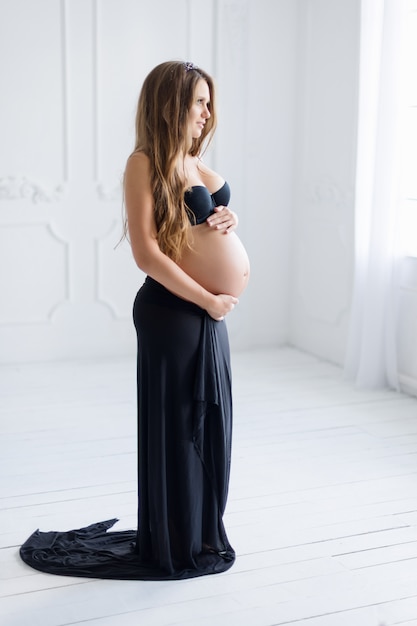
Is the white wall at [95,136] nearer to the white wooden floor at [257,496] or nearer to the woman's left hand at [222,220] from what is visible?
the white wooden floor at [257,496]

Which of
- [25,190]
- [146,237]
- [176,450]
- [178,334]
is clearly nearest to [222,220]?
[146,237]

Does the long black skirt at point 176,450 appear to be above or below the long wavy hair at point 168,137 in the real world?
below

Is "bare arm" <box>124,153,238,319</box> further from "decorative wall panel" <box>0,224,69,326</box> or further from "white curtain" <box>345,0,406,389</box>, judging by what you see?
"decorative wall panel" <box>0,224,69,326</box>

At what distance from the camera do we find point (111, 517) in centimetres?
291

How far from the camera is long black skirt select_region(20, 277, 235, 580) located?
2402mm

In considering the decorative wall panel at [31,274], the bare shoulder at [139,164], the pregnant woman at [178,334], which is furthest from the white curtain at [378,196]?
the bare shoulder at [139,164]

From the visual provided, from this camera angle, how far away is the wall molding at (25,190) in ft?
15.8

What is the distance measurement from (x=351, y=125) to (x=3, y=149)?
6.55 feet

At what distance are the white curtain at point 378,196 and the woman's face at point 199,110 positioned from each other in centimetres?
214

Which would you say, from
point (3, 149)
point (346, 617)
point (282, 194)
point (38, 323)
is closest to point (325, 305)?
point (282, 194)

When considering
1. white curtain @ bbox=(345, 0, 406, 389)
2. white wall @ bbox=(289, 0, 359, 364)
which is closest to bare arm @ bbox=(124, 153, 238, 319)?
white curtain @ bbox=(345, 0, 406, 389)

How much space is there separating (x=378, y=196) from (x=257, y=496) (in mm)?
1926

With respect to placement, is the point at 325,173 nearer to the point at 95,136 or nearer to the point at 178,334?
the point at 95,136

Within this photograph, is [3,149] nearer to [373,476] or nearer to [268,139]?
[268,139]
